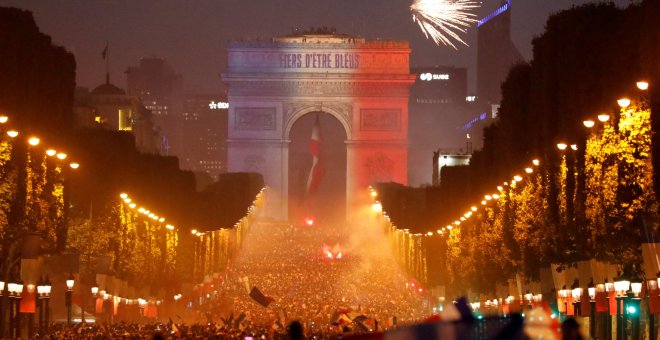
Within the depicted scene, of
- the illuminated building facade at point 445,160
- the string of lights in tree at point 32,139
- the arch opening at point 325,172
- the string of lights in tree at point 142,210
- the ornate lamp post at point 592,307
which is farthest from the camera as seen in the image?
the arch opening at point 325,172

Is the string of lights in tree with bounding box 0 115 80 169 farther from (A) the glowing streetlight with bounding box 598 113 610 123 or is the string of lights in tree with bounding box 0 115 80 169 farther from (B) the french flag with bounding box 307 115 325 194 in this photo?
(B) the french flag with bounding box 307 115 325 194

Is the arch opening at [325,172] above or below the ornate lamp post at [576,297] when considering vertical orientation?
above

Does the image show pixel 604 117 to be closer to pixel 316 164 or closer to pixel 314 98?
pixel 314 98

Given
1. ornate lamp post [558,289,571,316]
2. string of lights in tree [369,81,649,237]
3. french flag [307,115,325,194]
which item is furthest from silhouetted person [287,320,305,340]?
french flag [307,115,325,194]

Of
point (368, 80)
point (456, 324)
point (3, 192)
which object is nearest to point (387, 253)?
point (368, 80)

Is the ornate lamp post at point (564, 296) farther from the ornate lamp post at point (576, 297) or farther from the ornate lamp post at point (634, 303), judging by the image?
the ornate lamp post at point (634, 303)

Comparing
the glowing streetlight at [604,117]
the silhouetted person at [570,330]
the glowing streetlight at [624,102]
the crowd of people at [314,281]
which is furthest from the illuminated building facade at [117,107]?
the silhouetted person at [570,330]

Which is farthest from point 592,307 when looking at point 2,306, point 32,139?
point 32,139

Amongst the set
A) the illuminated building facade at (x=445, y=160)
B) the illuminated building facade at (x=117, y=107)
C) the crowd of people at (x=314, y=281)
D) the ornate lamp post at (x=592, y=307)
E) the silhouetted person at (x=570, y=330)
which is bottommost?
the silhouetted person at (x=570, y=330)

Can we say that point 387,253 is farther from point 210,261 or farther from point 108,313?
point 108,313
